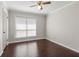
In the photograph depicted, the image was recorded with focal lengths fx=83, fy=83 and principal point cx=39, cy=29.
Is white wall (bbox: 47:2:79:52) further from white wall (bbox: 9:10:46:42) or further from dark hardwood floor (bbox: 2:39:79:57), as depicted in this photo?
white wall (bbox: 9:10:46:42)

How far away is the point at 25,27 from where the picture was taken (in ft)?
17.5

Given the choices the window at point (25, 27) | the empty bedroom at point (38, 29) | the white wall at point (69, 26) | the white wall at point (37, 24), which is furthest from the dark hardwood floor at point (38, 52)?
the window at point (25, 27)

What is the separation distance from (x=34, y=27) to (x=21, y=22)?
101 centimetres

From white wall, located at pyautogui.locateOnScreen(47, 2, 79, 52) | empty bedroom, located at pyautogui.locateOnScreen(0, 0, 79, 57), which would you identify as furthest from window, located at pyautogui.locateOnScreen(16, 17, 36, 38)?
white wall, located at pyautogui.locateOnScreen(47, 2, 79, 52)

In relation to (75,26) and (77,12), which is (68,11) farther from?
(75,26)

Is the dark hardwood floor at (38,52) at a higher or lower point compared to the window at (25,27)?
lower

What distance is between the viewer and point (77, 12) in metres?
3.01

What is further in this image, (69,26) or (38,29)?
(38,29)

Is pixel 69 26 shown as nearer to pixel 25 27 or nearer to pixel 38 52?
pixel 38 52

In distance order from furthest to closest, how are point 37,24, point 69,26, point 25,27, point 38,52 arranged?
point 37,24, point 25,27, point 69,26, point 38,52

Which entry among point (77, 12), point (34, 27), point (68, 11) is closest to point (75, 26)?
point (77, 12)

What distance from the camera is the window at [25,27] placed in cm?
508

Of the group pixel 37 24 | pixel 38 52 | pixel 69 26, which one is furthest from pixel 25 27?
pixel 69 26

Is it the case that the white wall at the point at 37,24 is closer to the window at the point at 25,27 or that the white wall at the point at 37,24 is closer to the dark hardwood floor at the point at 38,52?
the window at the point at 25,27
